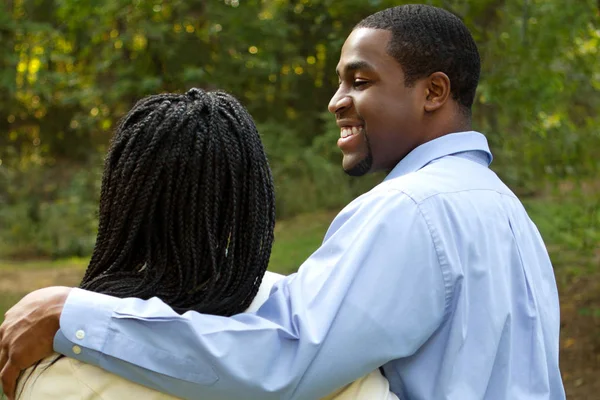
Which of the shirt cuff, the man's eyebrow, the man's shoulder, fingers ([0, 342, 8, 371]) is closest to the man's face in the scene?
the man's eyebrow

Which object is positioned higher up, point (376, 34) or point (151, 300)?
point (376, 34)

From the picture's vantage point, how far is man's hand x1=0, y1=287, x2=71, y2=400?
1745 mm

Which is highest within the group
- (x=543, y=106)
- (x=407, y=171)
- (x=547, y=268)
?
(x=407, y=171)

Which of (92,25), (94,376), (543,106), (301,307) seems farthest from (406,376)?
(92,25)

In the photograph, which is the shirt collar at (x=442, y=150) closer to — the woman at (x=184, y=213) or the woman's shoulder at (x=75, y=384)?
the woman at (x=184, y=213)

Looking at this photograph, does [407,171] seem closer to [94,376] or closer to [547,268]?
[547,268]

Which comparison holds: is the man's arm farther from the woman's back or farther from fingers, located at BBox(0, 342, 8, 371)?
fingers, located at BBox(0, 342, 8, 371)

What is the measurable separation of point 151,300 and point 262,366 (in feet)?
0.83

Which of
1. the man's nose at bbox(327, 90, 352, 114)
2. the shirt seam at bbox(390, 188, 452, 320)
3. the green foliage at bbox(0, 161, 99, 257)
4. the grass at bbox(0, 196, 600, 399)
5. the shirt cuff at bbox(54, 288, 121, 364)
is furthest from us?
the green foliage at bbox(0, 161, 99, 257)

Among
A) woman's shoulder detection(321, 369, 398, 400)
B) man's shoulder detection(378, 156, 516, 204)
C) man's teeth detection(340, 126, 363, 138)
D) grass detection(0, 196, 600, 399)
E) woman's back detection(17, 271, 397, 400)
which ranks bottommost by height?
grass detection(0, 196, 600, 399)

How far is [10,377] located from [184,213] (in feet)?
1.57

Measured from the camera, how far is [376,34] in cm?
222

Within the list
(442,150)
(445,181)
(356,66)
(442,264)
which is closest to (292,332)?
(442,264)

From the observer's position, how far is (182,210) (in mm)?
1887
